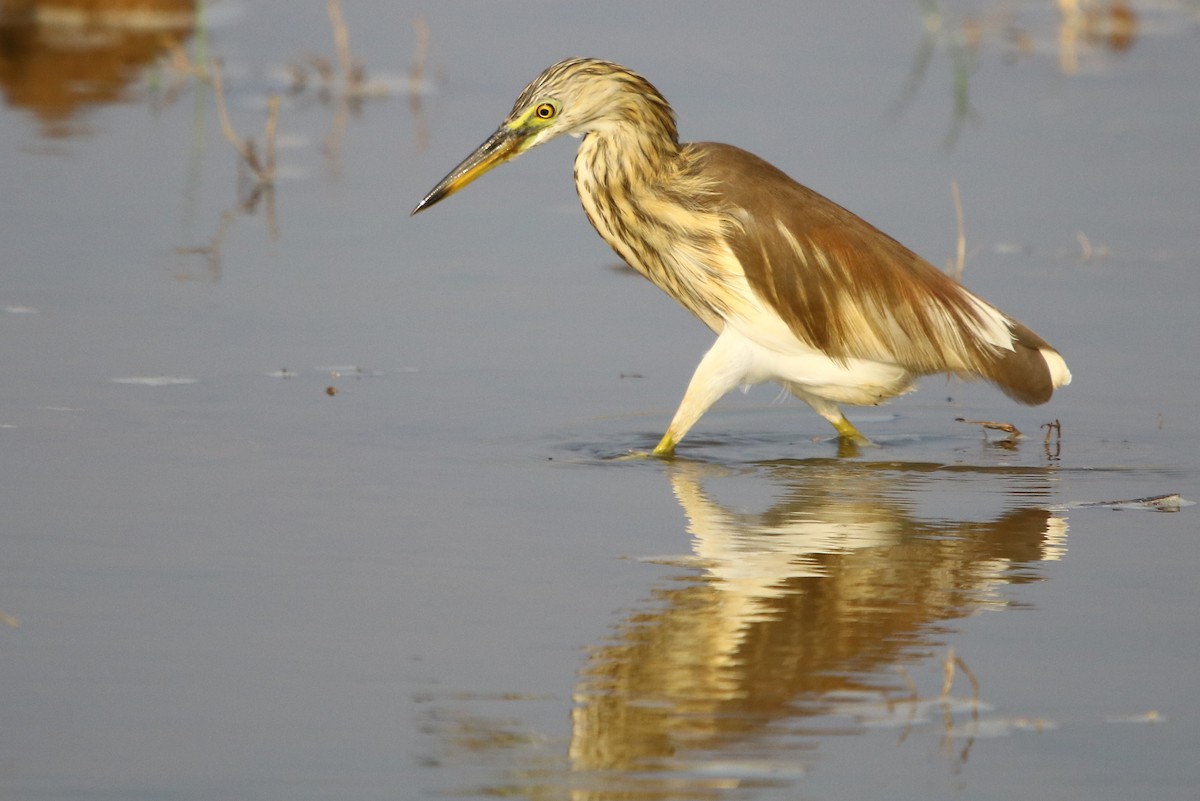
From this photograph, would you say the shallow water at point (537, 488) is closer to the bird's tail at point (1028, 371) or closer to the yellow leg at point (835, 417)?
the yellow leg at point (835, 417)

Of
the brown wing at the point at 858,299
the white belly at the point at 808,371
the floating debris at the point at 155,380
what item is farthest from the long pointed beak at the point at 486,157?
the floating debris at the point at 155,380

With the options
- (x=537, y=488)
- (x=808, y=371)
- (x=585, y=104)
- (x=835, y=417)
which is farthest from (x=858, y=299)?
(x=537, y=488)

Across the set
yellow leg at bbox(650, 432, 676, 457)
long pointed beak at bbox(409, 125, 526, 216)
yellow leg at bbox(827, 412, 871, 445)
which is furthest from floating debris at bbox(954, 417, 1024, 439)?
long pointed beak at bbox(409, 125, 526, 216)

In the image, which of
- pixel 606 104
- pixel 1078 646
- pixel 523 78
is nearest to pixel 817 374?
pixel 606 104

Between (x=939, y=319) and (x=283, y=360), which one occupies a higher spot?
(x=939, y=319)

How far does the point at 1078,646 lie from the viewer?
4.72 metres

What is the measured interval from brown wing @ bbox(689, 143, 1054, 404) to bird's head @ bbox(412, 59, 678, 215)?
11.0 inches

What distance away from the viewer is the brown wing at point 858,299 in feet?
21.6

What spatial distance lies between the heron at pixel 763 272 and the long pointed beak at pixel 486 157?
0.08 meters

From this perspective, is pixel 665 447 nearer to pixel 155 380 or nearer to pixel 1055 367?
pixel 1055 367

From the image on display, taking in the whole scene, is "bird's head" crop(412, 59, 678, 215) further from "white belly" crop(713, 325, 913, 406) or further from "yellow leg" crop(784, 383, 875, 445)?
"yellow leg" crop(784, 383, 875, 445)

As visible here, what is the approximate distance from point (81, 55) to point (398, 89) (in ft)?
7.74

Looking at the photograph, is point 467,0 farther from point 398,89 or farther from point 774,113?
point 774,113

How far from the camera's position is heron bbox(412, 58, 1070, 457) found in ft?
21.6
